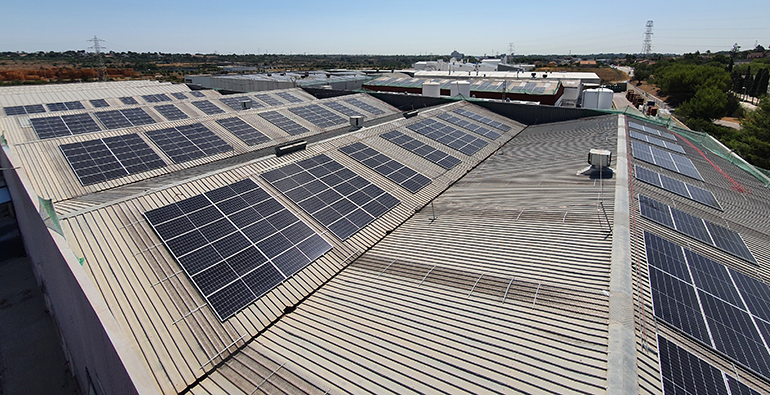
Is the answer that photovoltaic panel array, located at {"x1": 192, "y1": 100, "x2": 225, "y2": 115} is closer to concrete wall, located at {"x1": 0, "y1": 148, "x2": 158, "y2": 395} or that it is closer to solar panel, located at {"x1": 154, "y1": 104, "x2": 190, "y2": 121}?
solar panel, located at {"x1": 154, "y1": 104, "x2": 190, "y2": 121}

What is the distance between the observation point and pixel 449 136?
1131 inches

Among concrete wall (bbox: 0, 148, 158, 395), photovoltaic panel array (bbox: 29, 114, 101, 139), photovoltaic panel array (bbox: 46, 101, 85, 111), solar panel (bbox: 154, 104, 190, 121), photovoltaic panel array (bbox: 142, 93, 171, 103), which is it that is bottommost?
concrete wall (bbox: 0, 148, 158, 395)

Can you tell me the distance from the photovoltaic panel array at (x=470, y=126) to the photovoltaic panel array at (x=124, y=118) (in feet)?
91.1

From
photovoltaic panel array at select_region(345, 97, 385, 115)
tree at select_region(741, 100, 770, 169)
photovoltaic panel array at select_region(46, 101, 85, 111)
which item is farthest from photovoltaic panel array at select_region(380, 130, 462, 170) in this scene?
tree at select_region(741, 100, 770, 169)

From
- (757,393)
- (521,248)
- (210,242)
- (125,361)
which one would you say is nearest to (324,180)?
(210,242)

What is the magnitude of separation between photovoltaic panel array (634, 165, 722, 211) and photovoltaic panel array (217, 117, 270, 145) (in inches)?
1036

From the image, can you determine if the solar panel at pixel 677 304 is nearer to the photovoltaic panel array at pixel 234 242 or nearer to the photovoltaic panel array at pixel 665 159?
the photovoltaic panel array at pixel 234 242

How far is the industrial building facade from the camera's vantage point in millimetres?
8656

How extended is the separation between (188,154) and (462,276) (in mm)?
21343

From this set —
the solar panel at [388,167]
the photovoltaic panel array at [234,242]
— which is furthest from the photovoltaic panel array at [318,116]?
the photovoltaic panel array at [234,242]

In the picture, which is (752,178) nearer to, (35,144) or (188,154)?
(188,154)

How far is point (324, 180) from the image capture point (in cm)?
1822

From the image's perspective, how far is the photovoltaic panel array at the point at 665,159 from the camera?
22.0m

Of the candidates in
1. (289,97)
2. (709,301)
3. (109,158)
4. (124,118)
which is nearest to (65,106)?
(124,118)
